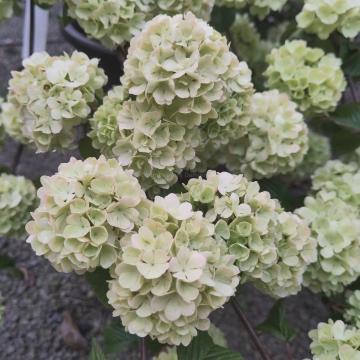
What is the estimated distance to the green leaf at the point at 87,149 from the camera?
1089 millimetres

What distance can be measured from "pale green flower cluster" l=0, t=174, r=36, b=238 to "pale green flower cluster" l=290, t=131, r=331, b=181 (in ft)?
2.33

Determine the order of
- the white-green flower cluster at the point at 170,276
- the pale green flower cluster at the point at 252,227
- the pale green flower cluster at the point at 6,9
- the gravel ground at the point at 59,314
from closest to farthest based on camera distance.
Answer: the white-green flower cluster at the point at 170,276 → the pale green flower cluster at the point at 252,227 → the pale green flower cluster at the point at 6,9 → the gravel ground at the point at 59,314

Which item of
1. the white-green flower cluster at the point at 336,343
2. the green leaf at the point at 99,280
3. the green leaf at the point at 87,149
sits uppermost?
the white-green flower cluster at the point at 336,343

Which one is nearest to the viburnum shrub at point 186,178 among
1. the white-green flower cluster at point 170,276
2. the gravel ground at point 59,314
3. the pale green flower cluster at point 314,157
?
the white-green flower cluster at point 170,276

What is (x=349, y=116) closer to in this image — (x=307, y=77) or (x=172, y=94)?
(x=307, y=77)

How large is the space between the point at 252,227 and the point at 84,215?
218 millimetres

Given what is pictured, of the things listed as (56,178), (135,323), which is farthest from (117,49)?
(135,323)

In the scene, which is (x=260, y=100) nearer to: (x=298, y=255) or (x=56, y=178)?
(x=298, y=255)

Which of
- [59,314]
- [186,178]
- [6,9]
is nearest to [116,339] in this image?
[186,178]

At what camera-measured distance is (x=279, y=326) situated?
1.06 m

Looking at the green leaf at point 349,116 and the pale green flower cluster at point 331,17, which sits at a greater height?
the pale green flower cluster at point 331,17

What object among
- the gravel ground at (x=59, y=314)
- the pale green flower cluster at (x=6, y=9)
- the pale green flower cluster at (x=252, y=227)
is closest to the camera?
the pale green flower cluster at (x=252, y=227)

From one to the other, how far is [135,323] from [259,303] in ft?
3.45

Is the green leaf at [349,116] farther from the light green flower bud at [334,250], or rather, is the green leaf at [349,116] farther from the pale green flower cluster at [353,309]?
the pale green flower cluster at [353,309]
